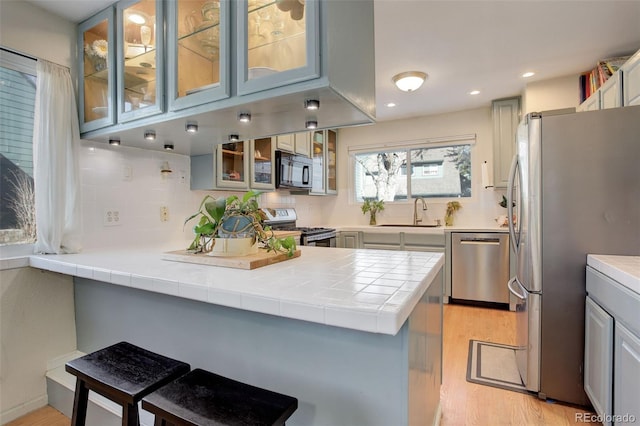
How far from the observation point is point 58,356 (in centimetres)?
190

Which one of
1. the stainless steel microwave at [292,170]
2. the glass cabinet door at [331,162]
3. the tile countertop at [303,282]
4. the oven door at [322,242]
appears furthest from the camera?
the glass cabinet door at [331,162]

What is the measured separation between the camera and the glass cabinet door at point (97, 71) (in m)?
1.83

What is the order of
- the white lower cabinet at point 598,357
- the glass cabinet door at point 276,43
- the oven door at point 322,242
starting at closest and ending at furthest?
1. the glass cabinet door at point 276,43
2. the white lower cabinet at point 598,357
3. the oven door at point 322,242

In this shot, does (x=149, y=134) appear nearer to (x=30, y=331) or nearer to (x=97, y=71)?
(x=97, y=71)

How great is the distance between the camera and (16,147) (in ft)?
5.86

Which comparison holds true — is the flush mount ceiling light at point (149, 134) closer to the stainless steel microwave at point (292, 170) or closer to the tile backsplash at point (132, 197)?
the tile backsplash at point (132, 197)

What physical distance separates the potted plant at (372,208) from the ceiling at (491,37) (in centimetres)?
174

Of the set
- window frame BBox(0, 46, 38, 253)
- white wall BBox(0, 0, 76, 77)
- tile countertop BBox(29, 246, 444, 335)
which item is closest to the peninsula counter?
tile countertop BBox(29, 246, 444, 335)

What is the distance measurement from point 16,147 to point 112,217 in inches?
24.4

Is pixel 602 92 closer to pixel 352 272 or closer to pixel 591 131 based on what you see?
pixel 591 131

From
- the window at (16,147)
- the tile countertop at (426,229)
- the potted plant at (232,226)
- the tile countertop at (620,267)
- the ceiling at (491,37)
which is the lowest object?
the tile countertop at (620,267)

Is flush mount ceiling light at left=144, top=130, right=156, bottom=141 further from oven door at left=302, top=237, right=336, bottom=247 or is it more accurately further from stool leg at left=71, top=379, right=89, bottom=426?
oven door at left=302, top=237, right=336, bottom=247

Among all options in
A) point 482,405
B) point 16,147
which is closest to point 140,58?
point 16,147

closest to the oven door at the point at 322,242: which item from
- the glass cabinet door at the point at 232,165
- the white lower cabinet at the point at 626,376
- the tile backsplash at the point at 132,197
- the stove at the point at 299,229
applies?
the stove at the point at 299,229
